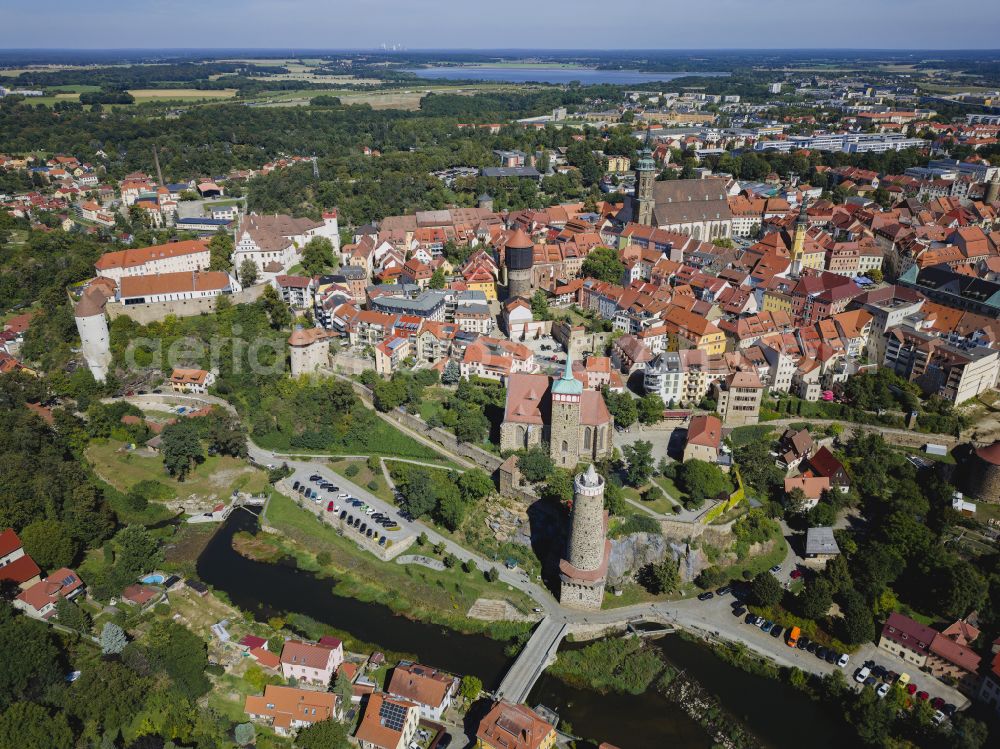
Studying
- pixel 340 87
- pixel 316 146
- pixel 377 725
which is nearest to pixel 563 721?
pixel 377 725

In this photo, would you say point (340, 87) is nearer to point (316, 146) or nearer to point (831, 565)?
point (316, 146)

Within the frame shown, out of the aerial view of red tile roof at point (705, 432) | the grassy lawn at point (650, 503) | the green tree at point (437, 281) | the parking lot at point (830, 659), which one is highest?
the green tree at point (437, 281)

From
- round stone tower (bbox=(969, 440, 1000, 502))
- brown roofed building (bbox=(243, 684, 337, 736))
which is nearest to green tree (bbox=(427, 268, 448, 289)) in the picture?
brown roofed building (bbox=(243, 684, 337, 736))

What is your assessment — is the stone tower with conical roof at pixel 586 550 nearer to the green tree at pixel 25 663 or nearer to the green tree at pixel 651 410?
the green tree at pixel 651 410

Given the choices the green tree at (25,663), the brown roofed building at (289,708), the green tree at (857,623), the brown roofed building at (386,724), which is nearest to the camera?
the brown roofed building at (386,724)

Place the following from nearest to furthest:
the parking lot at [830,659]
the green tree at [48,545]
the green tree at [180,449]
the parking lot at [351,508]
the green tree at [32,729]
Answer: the green tree at [32,729], the parking lot at [830,659], the green tree at [48,545], the parking lot at [351,508], the green tree at [180,449]

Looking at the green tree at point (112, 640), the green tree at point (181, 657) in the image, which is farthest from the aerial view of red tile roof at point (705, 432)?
the green tree at point (112, 640)
